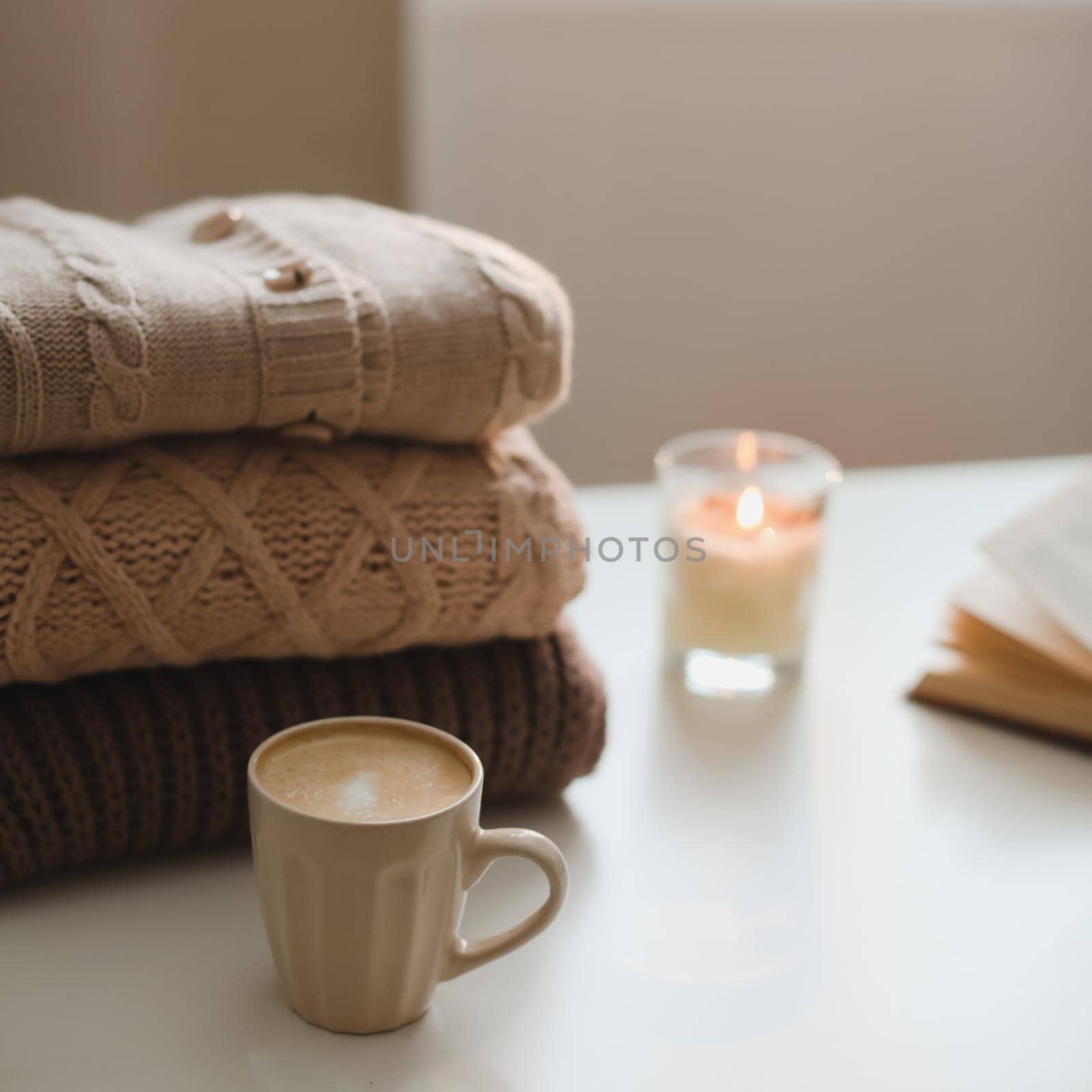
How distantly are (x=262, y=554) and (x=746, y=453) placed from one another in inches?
13.2

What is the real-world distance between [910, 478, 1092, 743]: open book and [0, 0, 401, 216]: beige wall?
0.67 m

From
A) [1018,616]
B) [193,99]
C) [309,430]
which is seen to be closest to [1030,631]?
[1018,616]

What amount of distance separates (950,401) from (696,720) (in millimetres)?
1001

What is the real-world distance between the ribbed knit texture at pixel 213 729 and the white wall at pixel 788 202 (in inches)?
29.3

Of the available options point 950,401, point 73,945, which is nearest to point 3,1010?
point 73,945

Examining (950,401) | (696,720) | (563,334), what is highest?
(563,334)

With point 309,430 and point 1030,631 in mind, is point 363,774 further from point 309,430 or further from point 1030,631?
point 1030,631

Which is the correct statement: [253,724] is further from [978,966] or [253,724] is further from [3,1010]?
[978,966]

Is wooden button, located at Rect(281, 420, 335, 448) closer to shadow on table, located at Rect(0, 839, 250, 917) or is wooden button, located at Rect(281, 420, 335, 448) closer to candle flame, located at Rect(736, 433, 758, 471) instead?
shadow on table, located at Rect(0, 839, 250, 917)

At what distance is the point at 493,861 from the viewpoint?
0.43 meters

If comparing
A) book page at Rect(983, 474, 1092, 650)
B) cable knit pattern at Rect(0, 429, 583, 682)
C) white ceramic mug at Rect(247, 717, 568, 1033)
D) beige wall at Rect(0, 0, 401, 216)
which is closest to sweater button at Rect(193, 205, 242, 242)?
cable knit pattern at Rect(0, 429, 583, 682)

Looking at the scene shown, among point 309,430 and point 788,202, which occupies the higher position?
point 309,430

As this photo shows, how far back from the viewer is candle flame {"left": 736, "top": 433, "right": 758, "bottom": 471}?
0.74 m

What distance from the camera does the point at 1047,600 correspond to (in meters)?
0.68
